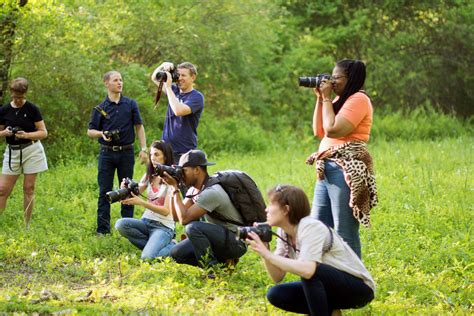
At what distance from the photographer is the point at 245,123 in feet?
62.6

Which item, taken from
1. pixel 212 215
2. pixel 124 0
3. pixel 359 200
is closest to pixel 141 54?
pixel 124 0

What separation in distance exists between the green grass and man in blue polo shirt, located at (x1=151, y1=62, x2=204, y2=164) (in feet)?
3.93

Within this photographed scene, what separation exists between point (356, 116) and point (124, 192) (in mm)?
2293

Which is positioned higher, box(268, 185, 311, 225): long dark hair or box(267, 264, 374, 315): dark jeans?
box(268, 185, 311, 225): long dark hair

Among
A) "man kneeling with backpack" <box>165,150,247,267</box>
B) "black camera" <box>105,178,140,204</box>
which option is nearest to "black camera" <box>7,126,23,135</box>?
"black camera" <box>105,178,140,204</box>

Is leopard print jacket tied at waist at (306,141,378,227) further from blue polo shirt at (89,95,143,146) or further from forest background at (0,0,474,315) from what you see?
blue polo shirt at (89,95,143,146)

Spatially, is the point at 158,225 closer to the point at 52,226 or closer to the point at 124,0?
the point at 52,226

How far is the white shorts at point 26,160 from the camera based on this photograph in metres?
9.27

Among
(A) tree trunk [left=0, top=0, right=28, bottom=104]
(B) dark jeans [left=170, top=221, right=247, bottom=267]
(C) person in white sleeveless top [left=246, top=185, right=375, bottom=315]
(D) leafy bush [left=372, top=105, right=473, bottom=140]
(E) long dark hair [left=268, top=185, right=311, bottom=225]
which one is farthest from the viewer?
(D) leafy bush [left=372, top=105, right=473, bottom=140]

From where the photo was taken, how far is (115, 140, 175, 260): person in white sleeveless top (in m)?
8.00

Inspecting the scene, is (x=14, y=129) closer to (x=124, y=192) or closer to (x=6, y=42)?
(x=124, y=192)

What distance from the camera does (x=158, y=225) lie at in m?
8.27

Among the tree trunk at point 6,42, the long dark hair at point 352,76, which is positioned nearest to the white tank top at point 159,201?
the long dark hair at point 352,76

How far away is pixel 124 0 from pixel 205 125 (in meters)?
3.10
